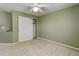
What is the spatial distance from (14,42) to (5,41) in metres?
0.48

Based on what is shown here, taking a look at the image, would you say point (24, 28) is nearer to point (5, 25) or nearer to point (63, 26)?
point (5, 25)

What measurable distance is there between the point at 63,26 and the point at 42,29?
208 centimetres

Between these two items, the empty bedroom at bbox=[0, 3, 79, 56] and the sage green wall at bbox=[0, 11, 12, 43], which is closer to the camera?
the empty bedroom at bbox=[0, 3, 79, 56]

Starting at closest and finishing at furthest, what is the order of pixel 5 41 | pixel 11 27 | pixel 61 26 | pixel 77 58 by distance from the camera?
pixel 77 58, pixel 61 26, pixel 5 41, pixel 11 27

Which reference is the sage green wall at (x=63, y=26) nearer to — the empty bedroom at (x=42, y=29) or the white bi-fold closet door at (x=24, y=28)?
the empty bedroom at (x=42, y=29)

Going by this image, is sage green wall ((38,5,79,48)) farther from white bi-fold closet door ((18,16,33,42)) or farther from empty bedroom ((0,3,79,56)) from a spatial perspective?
white bi-fold closet door ((18,16,33,42))

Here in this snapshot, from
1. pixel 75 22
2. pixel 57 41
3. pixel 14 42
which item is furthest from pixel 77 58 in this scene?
pixel 14 42

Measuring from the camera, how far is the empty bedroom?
3.11 meters

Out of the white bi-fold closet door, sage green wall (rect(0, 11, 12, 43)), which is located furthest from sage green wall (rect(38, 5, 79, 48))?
sage green wall (rect(0, 11, 12, 43))

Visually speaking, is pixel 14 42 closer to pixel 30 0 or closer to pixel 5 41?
pixel 5 41

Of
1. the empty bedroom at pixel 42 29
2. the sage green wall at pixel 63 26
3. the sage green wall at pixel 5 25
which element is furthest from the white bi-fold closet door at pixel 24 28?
the sage green wall at pixel 63 26

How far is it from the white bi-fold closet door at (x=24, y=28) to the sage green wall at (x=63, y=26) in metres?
0.99

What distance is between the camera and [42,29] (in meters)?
5.67

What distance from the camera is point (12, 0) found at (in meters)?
0.80
